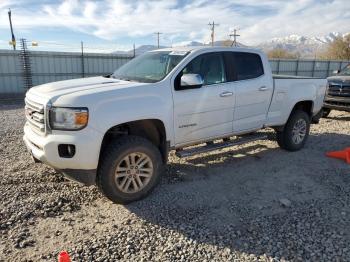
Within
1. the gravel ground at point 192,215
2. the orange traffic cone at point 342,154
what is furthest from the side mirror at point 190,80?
the orange traffic cone at point 342,154

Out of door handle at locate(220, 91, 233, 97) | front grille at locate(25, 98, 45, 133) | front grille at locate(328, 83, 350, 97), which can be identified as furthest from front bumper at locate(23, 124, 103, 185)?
front grille at locate(328, 83, 350, 97)

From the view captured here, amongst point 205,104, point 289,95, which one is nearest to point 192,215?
point 205,104

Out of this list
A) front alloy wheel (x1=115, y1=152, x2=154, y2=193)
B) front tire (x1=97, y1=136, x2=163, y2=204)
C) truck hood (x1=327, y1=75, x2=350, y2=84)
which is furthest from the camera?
truck hood (x1=327, y1=75, x2=350, y2=84)

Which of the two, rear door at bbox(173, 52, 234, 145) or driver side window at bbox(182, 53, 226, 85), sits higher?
driver side window at bbox(182, 53, 226, 85)

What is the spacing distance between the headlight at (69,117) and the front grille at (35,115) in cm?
19

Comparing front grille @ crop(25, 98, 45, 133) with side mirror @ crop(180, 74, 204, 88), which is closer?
front grille @ crop(25, 98, 45, 133)

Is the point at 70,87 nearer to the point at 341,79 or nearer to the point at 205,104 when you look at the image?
the point at 205,104

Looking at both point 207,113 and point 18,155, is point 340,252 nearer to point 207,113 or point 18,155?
point 207,113

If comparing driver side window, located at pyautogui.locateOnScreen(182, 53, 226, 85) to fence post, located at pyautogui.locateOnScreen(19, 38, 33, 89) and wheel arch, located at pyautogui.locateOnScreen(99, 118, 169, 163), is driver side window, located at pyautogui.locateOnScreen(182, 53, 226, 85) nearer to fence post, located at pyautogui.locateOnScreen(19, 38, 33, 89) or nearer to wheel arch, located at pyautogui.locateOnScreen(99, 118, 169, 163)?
wheel arch, located at pyautogui.locateOnScreen(99, 118, 169, 163)

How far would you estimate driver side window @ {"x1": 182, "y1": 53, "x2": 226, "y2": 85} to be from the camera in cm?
459

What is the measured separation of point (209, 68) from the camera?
4812 millimetres

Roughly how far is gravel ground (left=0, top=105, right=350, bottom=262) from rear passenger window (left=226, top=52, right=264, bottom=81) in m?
1.54

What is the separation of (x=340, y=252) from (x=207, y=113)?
2.37 metres

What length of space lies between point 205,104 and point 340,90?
6.83 metres
